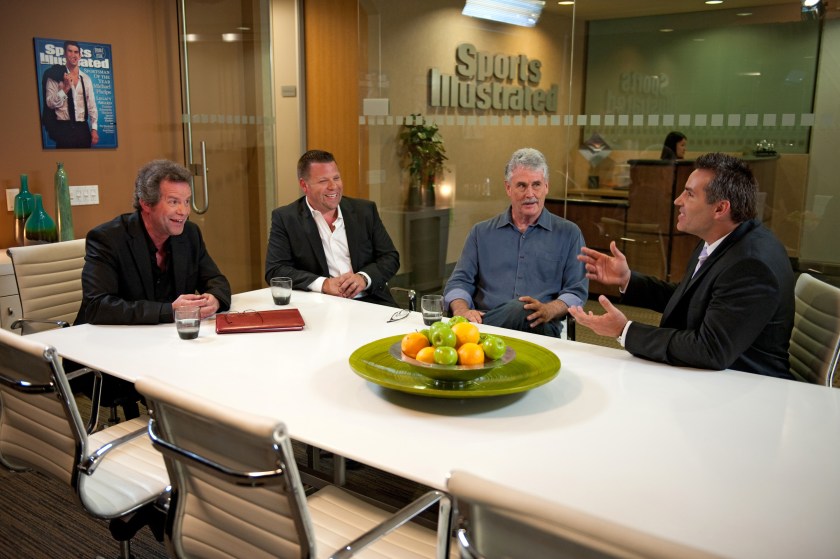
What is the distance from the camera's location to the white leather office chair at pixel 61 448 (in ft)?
6.34

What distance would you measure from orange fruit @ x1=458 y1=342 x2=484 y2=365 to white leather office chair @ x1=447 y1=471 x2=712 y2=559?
0.70 metres

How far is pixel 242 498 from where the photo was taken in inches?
Answer: 63.4

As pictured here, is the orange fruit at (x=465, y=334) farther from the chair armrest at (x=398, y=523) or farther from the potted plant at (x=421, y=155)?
the potted plant at (x=421, y=155)

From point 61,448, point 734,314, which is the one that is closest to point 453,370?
point 734,314

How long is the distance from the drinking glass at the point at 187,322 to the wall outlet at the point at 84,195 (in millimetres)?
2692

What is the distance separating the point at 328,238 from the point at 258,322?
1.18 metres

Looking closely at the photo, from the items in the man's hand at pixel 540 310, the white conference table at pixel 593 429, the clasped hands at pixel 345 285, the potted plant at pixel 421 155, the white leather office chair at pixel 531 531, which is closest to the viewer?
the white leather office chair at pixel 531 531

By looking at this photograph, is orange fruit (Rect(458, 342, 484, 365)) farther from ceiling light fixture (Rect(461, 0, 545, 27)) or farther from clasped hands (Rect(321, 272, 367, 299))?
ceiling light fixture (Rect(461, 0, 545, 27))

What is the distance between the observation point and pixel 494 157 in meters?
5.06

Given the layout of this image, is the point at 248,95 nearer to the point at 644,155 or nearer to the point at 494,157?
the point at 494,157

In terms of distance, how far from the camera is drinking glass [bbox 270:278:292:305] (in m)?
3.04

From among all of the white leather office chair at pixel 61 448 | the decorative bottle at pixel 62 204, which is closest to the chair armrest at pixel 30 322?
the white leather office chair at pixel 61 448

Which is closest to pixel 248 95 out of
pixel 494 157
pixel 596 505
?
pixel 494 157

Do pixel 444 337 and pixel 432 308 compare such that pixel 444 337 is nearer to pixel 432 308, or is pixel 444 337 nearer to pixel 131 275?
pixel 432 308
